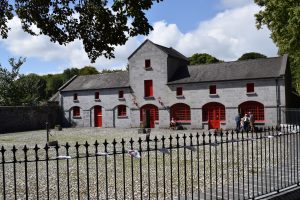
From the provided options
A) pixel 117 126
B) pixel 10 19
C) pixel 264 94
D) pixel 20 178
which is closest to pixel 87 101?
pixel 117 126

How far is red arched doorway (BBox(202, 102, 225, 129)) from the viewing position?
101 feet

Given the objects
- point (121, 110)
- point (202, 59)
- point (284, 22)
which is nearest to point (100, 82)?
point (121, 110)

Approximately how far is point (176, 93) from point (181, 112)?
1949 mm

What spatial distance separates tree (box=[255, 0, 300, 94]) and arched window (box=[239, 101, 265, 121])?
17.2ft

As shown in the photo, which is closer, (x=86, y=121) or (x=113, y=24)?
(x=113, y=24)

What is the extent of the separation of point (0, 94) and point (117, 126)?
18.2 meters

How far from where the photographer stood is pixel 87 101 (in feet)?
127

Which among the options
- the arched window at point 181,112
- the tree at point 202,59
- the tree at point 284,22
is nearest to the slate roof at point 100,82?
the arched window at point 181,112

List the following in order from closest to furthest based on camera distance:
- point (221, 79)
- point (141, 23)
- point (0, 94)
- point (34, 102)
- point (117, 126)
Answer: point (141, 23) < point (221, 79) < point (117, 126) < point (0, 94) < point (34, 102)

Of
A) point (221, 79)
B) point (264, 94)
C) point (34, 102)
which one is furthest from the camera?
point (34, 102)

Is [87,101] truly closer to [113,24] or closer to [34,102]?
[34,102]

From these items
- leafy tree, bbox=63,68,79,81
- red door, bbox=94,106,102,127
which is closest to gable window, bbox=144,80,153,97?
red door, bbox=94,106,102,127

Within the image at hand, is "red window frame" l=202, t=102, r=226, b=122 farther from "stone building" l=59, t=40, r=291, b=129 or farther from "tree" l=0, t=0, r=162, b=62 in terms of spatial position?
"tree" l=0, t=0, r=162, b=62

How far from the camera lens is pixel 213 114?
3120 centimetres
